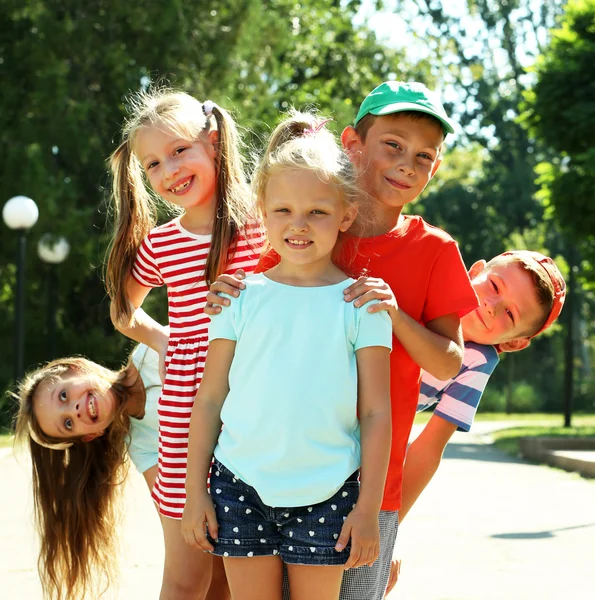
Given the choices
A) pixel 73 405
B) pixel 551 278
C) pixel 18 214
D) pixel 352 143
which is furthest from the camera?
pixel 18 214

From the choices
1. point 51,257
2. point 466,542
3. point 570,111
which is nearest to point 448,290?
point 466,542

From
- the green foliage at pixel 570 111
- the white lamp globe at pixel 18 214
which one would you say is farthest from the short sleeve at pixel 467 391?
the green foliage at pixel 570 111

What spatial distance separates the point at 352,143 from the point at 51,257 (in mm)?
14739

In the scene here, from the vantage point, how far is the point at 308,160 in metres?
2.78

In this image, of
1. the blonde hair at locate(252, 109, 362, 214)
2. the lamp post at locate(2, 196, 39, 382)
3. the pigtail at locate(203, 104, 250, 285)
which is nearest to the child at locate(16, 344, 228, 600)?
the pigtail at locate(203, 104, 250, 285)

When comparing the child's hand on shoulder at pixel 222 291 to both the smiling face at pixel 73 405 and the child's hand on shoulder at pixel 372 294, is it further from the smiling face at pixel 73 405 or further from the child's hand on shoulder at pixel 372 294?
the smiling face at pixel 73 405

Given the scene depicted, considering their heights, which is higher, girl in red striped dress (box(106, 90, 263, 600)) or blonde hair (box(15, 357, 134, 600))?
girl in red striped dress (box(106, 90, 263, 600))

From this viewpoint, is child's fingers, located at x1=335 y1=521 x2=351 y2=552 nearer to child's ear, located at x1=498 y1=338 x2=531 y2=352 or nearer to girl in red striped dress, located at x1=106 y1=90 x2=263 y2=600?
girl in red striped dress, located at x1=106 y1=90 x2=263 y2=600

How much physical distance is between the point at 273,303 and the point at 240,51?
17925mm

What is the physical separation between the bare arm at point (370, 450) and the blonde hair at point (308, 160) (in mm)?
428

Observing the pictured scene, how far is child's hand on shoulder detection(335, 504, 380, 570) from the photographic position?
8.67ft

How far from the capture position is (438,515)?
8.09 meters

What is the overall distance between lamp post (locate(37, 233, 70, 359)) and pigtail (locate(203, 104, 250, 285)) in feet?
46.3

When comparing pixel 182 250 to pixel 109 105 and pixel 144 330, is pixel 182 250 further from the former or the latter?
pixel 109 105
